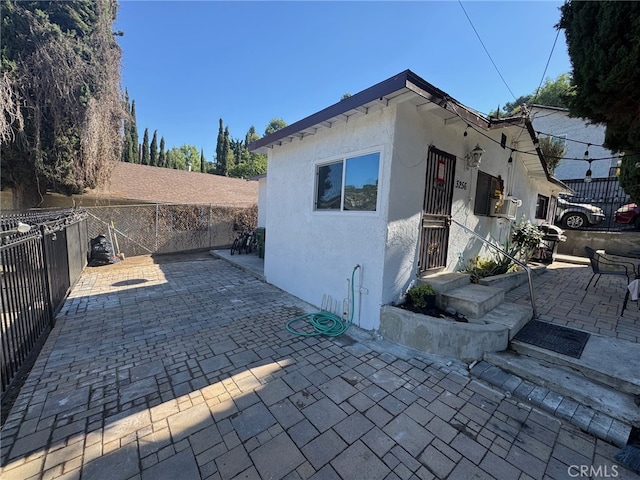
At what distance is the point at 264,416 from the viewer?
2.21 metres

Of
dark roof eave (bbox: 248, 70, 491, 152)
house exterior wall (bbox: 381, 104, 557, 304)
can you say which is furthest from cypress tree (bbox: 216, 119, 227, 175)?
house exterior wall (bbox: 381, 104, 557, 304)

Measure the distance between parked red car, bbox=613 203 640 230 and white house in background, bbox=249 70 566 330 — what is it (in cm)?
776

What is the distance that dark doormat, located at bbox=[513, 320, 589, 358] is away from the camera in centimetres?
304

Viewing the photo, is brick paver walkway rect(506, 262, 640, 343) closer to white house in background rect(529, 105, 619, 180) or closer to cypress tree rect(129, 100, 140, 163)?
white house in background rect(529, 105, 619, 180)

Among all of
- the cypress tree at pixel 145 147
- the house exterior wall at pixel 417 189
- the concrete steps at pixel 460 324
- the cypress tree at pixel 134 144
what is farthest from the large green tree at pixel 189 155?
the concrete steps at pixel 460 324

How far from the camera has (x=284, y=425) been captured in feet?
6.96

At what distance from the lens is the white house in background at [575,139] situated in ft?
49.4

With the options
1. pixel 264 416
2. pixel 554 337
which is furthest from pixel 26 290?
pixel 554 337

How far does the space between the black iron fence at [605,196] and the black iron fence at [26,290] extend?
17.0 m

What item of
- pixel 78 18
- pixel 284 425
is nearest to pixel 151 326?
pixel 284 425

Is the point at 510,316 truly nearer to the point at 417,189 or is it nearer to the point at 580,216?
the point at 417,189

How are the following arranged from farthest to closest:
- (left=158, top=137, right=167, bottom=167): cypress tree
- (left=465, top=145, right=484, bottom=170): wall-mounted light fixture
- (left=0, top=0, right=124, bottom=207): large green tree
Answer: (left=158, top=137, right=167, bottom=167): cypress tree
(left=0, top=0, right=124, bottom=207): large green tree
(left=465, top=145, right=484, bottom=170): wall-mounted light fixture

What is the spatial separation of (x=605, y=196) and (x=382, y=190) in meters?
15.3

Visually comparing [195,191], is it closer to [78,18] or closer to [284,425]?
[78,18]
